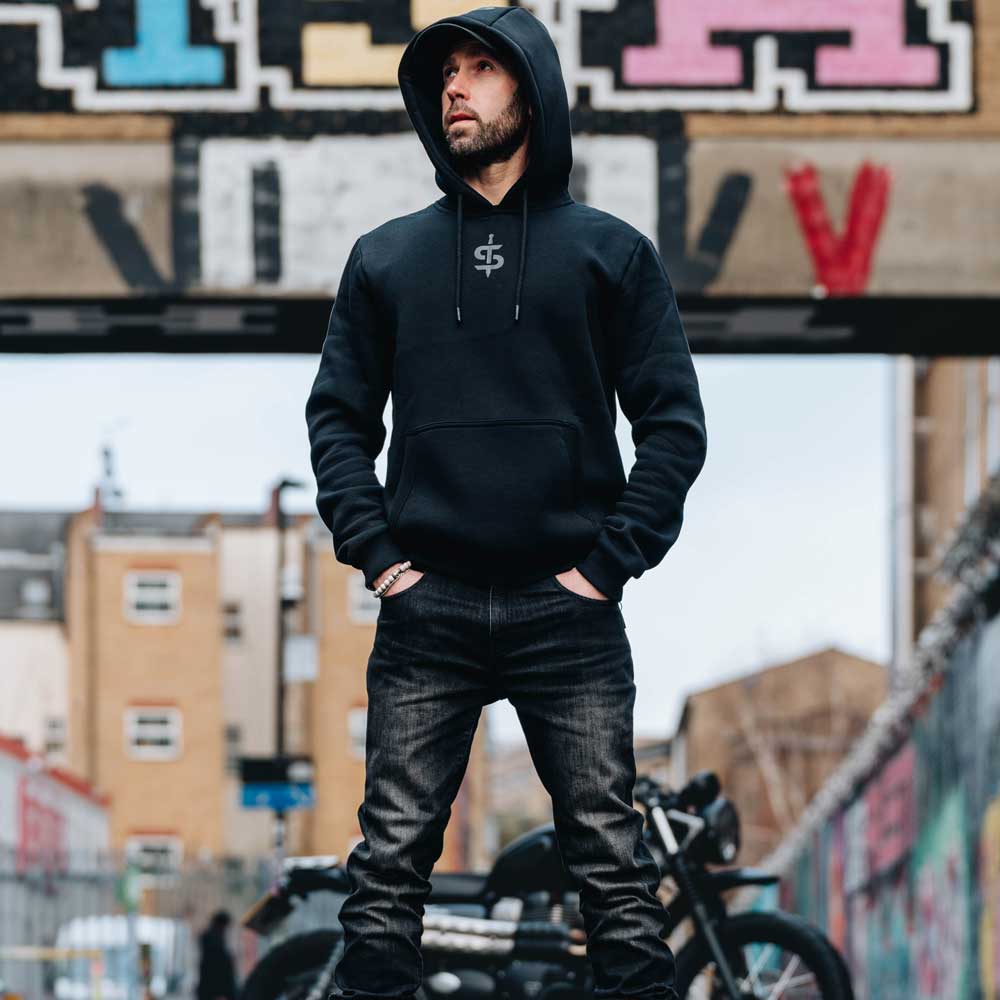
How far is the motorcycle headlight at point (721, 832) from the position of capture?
7316 mm

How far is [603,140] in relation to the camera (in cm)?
1123

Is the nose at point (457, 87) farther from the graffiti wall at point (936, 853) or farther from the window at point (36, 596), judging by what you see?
the window at point (36, 596)

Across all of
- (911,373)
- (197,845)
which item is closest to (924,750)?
(911,373)

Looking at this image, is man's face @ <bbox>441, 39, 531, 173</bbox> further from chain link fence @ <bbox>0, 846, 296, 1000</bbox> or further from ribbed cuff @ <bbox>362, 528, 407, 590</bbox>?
chain link fence @ <bbox>0, 846, 296, 1000</bbox>

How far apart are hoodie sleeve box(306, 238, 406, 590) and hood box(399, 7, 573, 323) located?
0.23m

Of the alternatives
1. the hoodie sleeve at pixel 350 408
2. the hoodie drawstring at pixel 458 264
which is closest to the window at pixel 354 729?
the hoodie sleeve at pixel 350 408

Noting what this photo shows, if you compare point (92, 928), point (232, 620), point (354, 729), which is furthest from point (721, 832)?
point (232, 620)

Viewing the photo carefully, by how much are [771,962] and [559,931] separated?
31.0 inches

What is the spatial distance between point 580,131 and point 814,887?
688 inches

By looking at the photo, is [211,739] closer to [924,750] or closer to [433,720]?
[924,750]

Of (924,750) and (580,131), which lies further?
(924,750)

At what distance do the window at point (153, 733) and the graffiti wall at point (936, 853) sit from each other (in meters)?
30.5

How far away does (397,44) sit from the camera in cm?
1123

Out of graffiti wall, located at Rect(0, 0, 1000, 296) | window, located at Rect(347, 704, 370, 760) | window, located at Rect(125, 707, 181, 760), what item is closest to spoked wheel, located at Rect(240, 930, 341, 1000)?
graffiti wall, located at Rect(0, 0, 1000, 296)
